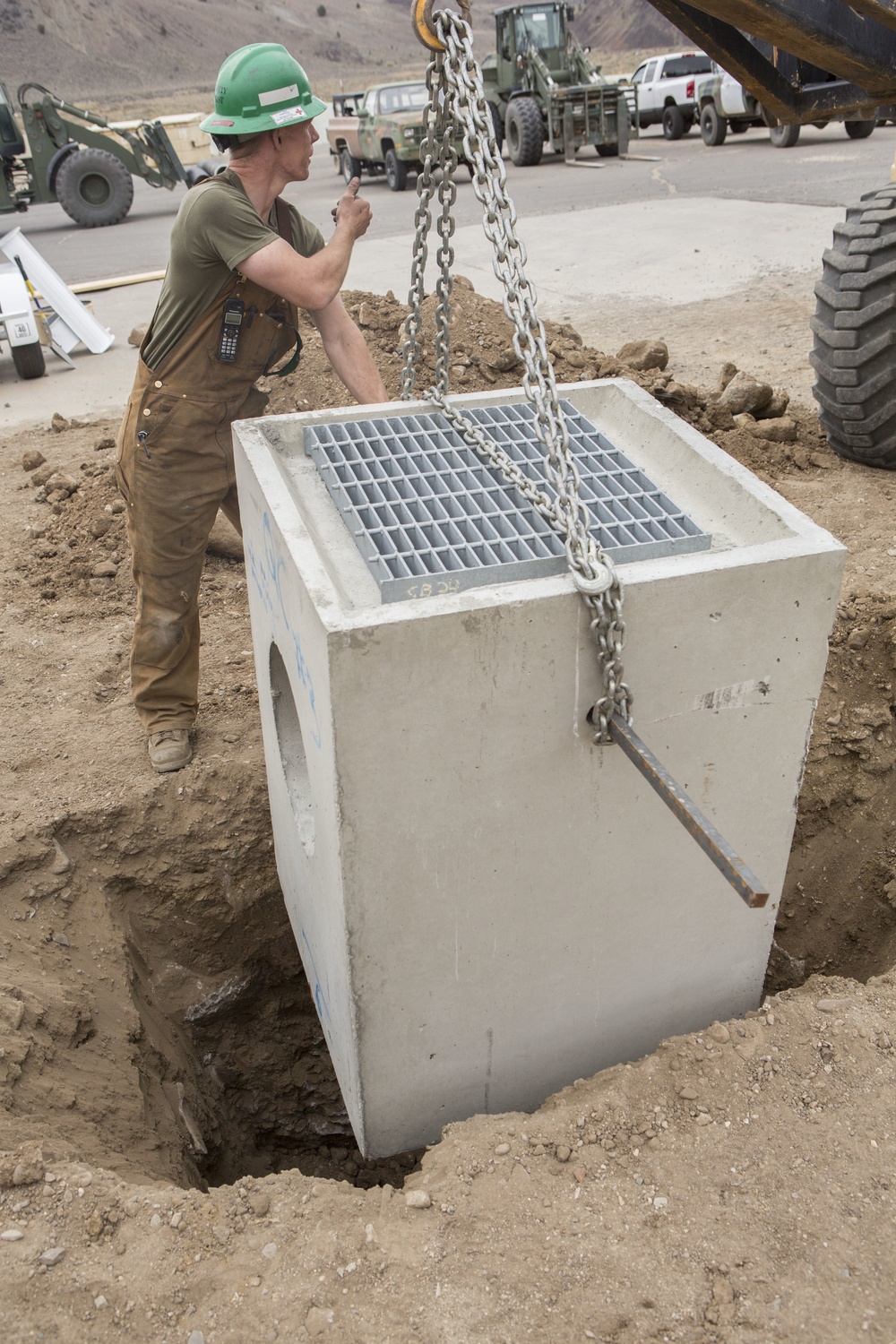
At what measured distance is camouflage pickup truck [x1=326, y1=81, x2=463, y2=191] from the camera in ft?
54.2

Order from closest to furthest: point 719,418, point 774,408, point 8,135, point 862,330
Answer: point 862,330 < point 719,418 < point 774,408 < point 8,135

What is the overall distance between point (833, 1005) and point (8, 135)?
15.8 m

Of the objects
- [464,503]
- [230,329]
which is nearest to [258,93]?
[230,329]

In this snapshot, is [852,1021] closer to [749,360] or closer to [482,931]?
[482,931]

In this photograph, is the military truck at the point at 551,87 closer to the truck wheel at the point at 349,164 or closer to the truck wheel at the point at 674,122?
the truck wheel at the point at 349,164

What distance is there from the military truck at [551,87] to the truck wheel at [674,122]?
120 inches

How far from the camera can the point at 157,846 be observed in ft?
11.4

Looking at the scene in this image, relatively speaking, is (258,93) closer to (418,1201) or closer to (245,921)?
(245,921)

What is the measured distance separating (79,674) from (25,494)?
2312 millimetres

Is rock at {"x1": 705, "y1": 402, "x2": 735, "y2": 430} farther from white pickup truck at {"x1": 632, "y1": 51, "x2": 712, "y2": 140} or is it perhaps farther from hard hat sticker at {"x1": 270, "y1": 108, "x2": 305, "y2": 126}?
white pickup truck at {"x1": 632, "y1": 51, "x2": 712, "y2": 140}

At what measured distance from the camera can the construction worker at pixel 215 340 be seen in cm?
300

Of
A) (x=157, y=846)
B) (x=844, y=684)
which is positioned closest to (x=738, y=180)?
(x=844, y=684)

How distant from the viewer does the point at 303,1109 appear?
3.61 meters

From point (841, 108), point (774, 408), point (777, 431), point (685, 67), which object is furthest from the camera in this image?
point (685, 67)
